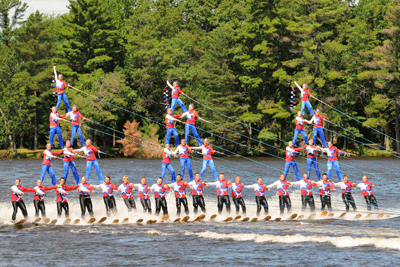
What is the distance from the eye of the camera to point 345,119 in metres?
67.0

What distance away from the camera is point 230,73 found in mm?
67375

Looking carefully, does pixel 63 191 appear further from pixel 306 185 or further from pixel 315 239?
pixel 306 185

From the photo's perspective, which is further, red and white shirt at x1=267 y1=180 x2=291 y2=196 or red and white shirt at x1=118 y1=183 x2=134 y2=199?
red and white shirt at x1=267 y1=180 x2=291 y2=196

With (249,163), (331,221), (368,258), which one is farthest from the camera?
(249,163)

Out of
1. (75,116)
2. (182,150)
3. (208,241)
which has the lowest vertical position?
(208,241)

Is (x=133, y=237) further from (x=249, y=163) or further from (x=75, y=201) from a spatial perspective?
(x=249, y=163)

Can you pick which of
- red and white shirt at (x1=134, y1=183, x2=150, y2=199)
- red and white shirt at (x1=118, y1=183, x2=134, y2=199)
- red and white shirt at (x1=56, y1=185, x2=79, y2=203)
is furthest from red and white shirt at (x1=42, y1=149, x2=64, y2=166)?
red and white shirt at (x1=134, y1=183, x2=150, y2=199)

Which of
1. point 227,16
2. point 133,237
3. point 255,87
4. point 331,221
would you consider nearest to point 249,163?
point 255,87

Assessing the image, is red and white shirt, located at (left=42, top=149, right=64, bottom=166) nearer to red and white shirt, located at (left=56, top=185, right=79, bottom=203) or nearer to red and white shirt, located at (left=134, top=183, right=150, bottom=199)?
red and white shirt, located at (left=56, top=185, right=79, bottom=203)

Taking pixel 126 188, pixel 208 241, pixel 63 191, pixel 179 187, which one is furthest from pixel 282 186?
pixel 63 191

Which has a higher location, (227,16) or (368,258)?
(227,16)

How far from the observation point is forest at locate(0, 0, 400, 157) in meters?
65.0

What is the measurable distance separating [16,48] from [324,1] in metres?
38.5

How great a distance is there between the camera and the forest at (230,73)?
65.0 m
